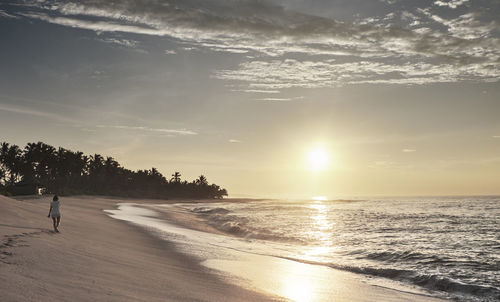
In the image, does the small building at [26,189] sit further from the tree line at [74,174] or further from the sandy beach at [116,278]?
the sandy beach at [116,278]

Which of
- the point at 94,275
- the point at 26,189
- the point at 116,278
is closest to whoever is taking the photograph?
the point at 94,275

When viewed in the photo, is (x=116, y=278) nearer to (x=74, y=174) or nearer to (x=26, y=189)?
(x=26, y=189)

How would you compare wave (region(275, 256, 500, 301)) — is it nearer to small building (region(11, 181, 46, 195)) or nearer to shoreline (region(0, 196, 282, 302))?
shoreline (region(0, 196, 282, 302))

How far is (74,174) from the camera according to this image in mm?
133000

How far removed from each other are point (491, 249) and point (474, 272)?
276 inches

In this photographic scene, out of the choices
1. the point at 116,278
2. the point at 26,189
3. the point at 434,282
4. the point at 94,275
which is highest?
the point at 94,275

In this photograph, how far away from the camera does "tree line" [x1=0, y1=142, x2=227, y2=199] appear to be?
346 feet

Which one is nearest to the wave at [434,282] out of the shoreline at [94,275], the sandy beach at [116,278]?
the sandy beach at [116,278]

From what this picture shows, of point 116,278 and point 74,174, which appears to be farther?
point 74,174

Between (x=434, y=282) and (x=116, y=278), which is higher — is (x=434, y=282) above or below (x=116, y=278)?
below

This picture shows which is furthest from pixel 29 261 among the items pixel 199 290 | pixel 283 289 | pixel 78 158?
pixel 78 158

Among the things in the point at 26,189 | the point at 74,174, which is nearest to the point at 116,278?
the point at 26,189

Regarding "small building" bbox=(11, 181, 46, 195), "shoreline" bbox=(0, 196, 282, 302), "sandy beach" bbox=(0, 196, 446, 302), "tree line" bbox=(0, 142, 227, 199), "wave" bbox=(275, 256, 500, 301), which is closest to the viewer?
"shoreline" bbox=(0, 196, 282, 302)

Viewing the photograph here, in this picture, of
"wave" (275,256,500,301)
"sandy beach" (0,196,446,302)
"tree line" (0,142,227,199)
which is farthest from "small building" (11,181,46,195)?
"wave" (275,256,500,301)
